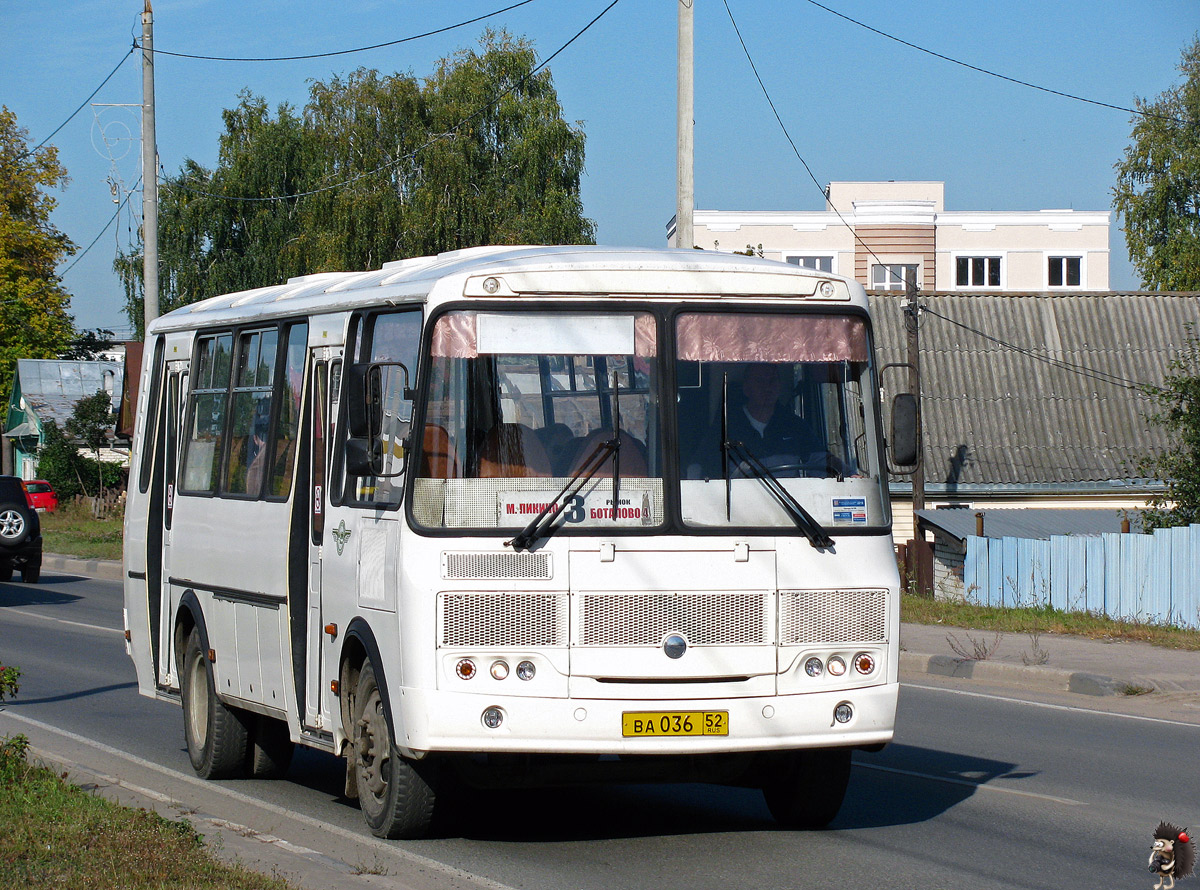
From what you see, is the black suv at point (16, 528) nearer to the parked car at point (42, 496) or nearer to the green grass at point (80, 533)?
the green grass at point (80, 533)

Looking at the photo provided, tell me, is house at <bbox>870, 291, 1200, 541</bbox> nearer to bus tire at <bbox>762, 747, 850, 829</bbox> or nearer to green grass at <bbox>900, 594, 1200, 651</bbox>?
green grass at <bbox>900, 594, 1200, 651</bbox>

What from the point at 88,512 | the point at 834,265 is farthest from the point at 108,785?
the point at 834,265

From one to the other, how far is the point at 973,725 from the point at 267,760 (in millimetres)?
5447

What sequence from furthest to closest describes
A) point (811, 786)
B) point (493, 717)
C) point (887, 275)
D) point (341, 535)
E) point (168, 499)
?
point (887, 275) → point (168, 499) → point (341, 535) → point (811, 786) → point (493, 717)

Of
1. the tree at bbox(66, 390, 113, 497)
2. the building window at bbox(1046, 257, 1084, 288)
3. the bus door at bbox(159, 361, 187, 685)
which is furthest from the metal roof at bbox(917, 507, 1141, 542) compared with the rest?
the tree at bbox(66, 390, 113, 497)

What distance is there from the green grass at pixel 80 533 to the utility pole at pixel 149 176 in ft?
25.0

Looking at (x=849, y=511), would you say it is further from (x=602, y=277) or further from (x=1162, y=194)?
(x=1162, y=194)

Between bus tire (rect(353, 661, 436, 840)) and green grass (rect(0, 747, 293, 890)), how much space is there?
89 cm

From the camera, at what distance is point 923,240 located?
5700 cm

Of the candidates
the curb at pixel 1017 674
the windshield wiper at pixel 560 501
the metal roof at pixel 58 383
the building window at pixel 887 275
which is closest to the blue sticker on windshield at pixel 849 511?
the windshield wiper at pixel 560 501

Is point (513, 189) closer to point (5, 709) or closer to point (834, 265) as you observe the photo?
point (834, 265)

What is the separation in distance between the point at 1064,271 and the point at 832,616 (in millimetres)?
55497

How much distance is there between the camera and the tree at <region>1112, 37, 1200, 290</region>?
53.3 m

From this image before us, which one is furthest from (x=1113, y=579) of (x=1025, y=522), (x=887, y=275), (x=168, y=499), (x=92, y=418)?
(x=92, y=418)
